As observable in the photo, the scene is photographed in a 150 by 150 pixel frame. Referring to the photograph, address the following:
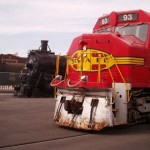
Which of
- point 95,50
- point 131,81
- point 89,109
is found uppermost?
point 95,50

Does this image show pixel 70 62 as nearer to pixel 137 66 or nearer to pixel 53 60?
pixel 137 66

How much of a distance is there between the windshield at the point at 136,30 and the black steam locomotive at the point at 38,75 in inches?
453

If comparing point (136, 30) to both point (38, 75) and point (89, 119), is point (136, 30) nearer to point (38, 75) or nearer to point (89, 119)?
point (89, 119)

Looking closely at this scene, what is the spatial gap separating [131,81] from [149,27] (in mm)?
1529

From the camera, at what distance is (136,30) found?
9.23 metres

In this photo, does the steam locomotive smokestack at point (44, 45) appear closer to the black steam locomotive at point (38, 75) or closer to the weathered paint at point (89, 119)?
the black steam locomotive at point (38, 75)

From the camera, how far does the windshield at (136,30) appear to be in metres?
9.03

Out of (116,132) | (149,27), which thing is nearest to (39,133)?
(116,132)

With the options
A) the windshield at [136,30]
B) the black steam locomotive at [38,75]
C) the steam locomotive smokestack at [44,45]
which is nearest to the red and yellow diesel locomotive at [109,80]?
the windshield at [136,30]

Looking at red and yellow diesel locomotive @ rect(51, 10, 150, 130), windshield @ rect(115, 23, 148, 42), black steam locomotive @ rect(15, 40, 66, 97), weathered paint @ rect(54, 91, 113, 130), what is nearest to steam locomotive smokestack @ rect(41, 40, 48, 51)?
black steam locomotive @ rect(15, 40, 66, 97)

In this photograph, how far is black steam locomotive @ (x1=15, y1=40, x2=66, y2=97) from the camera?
2057 centimetres

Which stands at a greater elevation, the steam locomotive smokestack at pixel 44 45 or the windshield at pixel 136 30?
the steam locomotive smokestack at pixel 44 45

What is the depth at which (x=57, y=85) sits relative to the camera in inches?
360

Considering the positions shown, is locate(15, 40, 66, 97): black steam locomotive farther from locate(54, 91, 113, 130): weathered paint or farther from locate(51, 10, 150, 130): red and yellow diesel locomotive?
locate(54, 91, 113, 130): weathered paint
